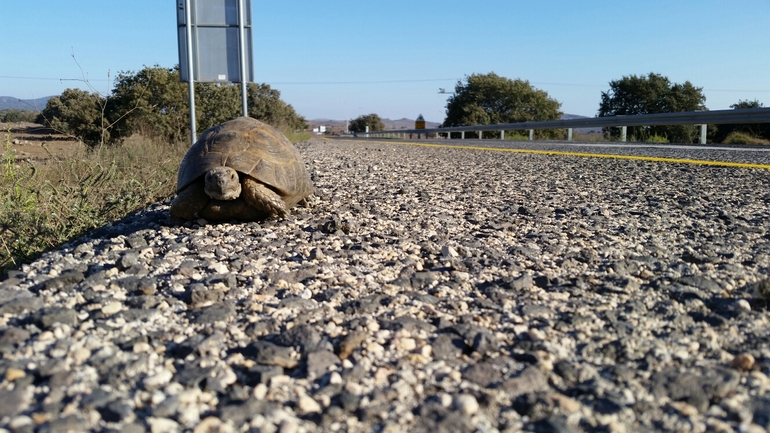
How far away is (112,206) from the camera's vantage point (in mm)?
5102

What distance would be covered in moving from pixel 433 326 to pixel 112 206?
3.97 meters

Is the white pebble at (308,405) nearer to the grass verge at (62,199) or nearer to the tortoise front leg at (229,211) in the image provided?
→ the tortoise front leg at (229,211)

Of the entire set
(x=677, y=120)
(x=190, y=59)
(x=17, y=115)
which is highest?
(x=190, y=59)

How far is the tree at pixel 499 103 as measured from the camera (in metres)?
54.7

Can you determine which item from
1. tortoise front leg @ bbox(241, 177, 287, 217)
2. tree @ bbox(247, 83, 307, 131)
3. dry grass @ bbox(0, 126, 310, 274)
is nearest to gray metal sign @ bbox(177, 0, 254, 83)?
dry grass @ bbox(0, 126, 310, 274)

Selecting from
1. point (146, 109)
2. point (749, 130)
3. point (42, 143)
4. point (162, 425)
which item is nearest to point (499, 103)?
point (749, 130)

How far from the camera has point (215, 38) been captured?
A: 32.8 ft

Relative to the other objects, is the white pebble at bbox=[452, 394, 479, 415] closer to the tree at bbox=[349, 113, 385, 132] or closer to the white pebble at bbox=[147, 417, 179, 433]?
the white pebble at bbox=[147, 417, 179, 433]

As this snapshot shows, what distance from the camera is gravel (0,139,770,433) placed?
5.01ft

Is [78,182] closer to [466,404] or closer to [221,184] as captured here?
[221,184]

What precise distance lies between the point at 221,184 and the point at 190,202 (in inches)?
13.2


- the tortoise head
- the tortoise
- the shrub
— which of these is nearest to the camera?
the tortoise head

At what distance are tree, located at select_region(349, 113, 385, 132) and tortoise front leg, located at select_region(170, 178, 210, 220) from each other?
104373 mm

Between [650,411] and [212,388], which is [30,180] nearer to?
[212,388]
